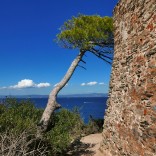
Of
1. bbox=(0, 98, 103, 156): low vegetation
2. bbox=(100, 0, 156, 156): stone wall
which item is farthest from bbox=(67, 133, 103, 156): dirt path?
bbox=(100, 0, 156, 156): stone wall

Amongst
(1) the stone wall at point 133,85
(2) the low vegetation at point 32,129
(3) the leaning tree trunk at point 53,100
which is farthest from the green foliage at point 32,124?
(1) the stone wall at point 133,85

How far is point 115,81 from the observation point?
8453mm

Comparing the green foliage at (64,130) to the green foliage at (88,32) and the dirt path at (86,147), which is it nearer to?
the dirt path at (86,147)

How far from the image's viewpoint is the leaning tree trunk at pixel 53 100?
1207 centimetres

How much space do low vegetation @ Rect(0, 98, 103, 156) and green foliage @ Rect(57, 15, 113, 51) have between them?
325 cm

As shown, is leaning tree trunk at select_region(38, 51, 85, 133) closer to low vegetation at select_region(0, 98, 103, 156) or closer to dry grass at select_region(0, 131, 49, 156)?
low vegetation at select_region(0, 98, 103, 156)

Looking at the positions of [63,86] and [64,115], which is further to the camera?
[64,115]

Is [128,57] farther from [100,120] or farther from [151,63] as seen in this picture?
[100,120]

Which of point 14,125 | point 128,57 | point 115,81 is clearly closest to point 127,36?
point 128,57

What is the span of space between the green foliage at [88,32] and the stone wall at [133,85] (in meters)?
3.50

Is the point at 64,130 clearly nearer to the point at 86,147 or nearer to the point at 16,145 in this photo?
the point at 86,147

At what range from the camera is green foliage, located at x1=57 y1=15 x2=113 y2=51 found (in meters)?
12.6

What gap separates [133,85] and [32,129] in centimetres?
445

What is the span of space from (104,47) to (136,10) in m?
6.19
